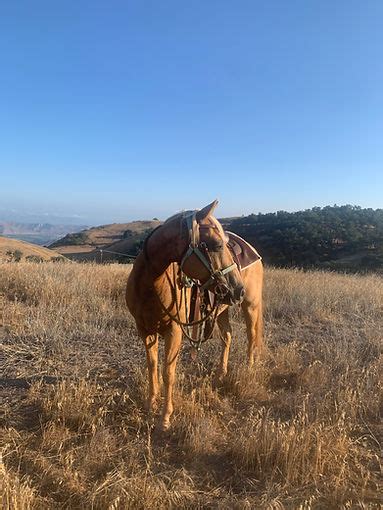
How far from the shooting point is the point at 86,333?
5559 millimetres

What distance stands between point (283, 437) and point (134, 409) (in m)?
1.47

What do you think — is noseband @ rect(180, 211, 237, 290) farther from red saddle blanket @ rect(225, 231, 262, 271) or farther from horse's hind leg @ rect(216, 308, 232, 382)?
horse's hind leg @ rect(216, 308, 232, 382)

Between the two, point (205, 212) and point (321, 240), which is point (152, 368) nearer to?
point (205, 212)

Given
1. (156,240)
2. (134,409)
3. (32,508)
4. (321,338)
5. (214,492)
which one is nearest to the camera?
(32,508)

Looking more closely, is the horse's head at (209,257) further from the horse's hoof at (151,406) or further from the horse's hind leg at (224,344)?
the horse's hind leg at (224,344)

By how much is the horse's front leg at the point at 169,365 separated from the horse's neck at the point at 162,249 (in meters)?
0.61

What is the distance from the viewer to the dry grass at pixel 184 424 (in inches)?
101

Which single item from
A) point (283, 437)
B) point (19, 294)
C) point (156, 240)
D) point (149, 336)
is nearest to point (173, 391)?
point (149, 336)

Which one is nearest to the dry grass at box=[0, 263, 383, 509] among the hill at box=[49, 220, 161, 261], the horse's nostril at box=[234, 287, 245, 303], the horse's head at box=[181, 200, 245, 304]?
the horse's nostril at box=[234, 287, 245, 303]

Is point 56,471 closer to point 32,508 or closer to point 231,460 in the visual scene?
point 32,508

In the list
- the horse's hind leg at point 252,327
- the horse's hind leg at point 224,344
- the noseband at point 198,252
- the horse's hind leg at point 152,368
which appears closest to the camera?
the noseband at point 198,252

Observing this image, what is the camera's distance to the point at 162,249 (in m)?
3.25

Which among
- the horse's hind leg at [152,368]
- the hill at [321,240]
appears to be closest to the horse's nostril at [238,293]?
the horse's hind leg at [152,368]

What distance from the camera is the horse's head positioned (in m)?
3.02
